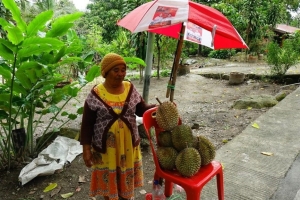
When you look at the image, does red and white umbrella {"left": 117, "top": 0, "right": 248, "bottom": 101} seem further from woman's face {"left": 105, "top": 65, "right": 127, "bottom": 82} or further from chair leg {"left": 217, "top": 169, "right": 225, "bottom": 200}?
chair leg {"left": 217, "top": 169, "right": 225, "bottom": 200}

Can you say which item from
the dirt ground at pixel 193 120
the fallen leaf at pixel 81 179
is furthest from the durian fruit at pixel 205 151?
the fallen leaf at pixel 81 179

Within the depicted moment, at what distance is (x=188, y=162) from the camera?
1.66 m

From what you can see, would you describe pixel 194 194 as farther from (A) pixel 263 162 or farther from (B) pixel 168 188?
(A) pixel 263 162

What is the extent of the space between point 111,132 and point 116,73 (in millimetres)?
395

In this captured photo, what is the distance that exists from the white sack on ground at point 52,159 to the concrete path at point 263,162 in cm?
147

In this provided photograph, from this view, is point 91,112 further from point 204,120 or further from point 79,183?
point 204,120

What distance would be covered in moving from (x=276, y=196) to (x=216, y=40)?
56.3 inches

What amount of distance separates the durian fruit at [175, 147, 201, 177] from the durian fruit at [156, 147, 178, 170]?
49 millimetres

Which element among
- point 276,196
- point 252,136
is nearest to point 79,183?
point 276,196

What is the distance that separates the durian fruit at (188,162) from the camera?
5.47 ft

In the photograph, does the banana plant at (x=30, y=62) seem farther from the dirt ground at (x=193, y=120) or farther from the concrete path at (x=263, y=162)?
the concrete path at (x=263, y=162)

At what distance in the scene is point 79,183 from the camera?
260 centimetres

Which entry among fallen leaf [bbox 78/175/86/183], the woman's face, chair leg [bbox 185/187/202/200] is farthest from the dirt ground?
the woman's face

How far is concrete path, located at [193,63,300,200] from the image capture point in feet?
7.61
